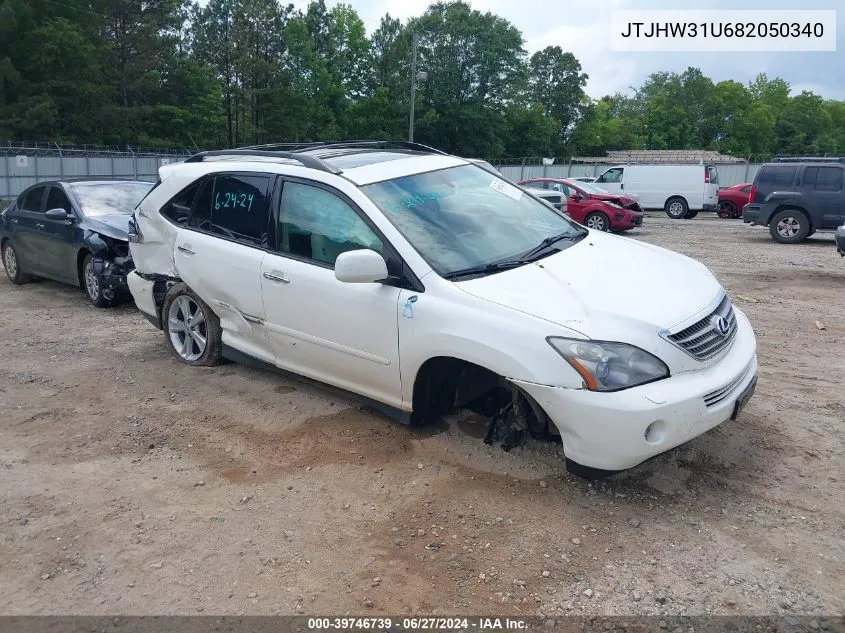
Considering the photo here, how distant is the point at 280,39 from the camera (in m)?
58.8

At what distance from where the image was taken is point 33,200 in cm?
967

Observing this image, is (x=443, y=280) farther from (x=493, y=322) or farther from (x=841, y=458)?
(x=841, y=458)

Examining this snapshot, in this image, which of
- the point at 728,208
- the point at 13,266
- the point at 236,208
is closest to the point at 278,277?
the point at 236,208

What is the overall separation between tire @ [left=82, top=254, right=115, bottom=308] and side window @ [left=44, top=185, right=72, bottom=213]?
0.87m

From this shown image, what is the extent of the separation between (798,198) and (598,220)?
14.9 feet

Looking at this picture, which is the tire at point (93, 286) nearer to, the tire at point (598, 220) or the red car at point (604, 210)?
the red car at point (604, 210)

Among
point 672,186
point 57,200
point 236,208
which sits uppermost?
point 672,186

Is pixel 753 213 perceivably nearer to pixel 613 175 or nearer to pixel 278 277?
pixel 613 175

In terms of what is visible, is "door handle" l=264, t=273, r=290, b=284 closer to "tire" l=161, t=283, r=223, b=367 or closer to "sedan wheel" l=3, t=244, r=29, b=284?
"tire" l=161, t=283, r=223, b=367

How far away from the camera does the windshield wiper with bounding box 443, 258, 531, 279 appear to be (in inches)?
159

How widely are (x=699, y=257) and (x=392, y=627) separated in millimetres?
11818

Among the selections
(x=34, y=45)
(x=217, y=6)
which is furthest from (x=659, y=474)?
(x=217, y=6)

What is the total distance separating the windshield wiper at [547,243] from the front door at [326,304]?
33.3 inches

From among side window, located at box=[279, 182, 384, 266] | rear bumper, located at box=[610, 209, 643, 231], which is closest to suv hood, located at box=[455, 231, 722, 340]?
side window, located at box=[279, 182, 384, 266]
